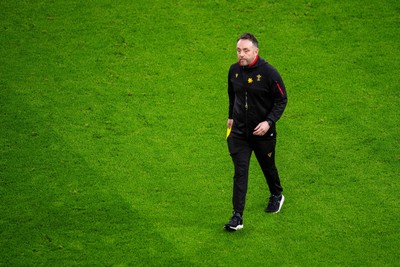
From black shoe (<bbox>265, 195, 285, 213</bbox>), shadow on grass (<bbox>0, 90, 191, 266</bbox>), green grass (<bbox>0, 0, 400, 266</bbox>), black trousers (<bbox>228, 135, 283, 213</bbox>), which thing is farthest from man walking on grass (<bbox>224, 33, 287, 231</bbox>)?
shadow on grass (<bbox>0, 90, 191, 266</bbox>)

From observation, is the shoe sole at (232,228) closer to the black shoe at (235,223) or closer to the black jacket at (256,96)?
the black shoe at (235,223)

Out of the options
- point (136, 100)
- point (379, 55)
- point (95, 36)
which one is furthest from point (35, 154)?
point (379, 55)

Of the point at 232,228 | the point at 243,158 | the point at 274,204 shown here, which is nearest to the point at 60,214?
the point at 232,228

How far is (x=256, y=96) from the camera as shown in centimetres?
659

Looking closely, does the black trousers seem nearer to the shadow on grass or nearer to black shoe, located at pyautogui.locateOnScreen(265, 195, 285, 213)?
black shoe, located at pyautogui.locateOnScreen(265, 195, 285, 213)

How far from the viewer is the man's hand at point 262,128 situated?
257 inches

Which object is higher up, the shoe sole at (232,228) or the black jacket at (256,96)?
the black jacket at (256,96)

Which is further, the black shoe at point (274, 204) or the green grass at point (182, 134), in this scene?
the black shoe at point (274, 204)

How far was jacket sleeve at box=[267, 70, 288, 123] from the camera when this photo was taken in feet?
21.4

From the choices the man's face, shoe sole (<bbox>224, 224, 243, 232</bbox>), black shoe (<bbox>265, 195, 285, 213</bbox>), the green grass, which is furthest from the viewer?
black shoe (<bbox>265, 195, 285, 213</bbox>)

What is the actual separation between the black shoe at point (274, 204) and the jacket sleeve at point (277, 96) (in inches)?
41.1

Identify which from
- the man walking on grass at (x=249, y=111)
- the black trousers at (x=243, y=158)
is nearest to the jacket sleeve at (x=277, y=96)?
the man walking on grass at (x=249, y=111)

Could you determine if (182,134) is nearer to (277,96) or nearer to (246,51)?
A: (277,96)

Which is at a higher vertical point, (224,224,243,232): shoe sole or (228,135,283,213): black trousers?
(228,135,283,213): black trousers
